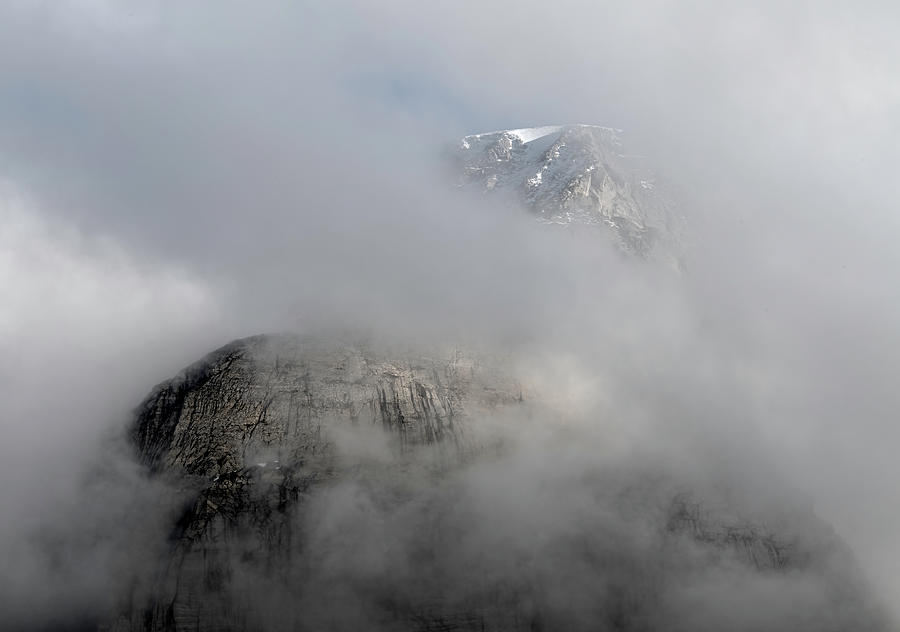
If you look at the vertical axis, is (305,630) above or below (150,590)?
below

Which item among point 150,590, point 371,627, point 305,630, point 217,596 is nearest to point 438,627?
point 371,627

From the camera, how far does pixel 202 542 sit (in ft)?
655

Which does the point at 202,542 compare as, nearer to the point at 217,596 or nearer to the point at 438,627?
the point at 217,596

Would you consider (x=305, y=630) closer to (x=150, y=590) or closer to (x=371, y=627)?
(x=371, y=627)

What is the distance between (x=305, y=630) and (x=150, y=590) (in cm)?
3172

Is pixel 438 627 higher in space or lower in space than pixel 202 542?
lower

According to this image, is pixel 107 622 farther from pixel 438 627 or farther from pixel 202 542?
pixel 438 627

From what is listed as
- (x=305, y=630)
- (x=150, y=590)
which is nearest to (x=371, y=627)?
(x=305, y=630)

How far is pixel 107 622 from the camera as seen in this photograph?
19588 centimetres

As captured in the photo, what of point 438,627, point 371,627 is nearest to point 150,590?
point 371,627

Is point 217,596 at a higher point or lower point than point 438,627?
higher

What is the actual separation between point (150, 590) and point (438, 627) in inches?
2275

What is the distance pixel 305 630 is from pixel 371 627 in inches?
521

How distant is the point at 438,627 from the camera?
7785 inches
